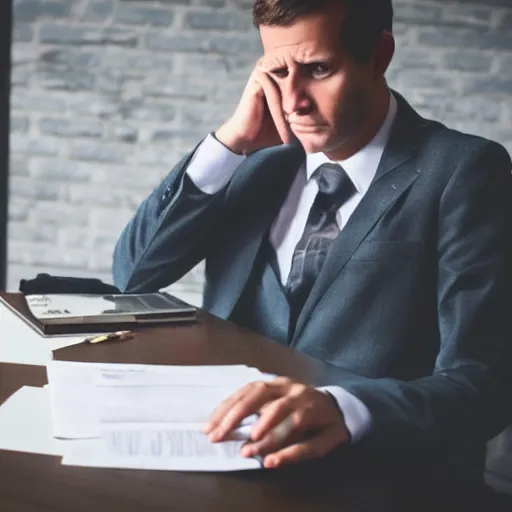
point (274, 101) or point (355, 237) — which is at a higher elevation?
point (274, 101)

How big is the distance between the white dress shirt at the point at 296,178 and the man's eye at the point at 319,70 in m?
0.15

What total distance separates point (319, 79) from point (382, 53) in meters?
0.14

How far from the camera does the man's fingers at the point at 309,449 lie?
2.31 ft

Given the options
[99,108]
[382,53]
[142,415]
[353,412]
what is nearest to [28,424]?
[142,415]

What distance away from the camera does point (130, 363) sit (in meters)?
1.01

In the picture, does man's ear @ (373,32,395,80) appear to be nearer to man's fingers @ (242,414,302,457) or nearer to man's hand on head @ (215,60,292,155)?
man's hand on head @ (215,60,292,155)

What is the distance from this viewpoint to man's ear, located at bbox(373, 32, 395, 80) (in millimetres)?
1280

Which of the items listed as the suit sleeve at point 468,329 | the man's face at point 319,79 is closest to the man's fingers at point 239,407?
the suit sleeve at point 468,329

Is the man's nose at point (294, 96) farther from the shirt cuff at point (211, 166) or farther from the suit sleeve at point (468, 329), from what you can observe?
the suit sleeve at point (468, 329)

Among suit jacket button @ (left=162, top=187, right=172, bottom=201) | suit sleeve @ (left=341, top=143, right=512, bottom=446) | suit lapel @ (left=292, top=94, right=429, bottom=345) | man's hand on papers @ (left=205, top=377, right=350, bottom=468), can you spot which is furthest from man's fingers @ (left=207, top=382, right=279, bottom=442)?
suit jacket button @ (left=162, top=187, right=172, bottom=201)

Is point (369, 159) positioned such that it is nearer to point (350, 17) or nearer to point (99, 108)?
point (350, 17)

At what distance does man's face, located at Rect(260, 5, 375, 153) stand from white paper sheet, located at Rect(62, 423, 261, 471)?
65cm

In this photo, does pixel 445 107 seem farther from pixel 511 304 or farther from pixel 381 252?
pixel 511 304

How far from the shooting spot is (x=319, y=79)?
48.7 inches
